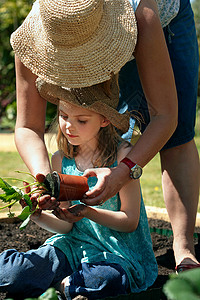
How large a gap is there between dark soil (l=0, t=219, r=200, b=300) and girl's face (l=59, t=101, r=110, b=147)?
0.88 m

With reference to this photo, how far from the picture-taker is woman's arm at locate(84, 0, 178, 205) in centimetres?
192

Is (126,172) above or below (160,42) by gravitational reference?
below

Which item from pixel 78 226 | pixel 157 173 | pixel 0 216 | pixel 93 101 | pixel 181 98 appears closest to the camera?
pixel 93 101

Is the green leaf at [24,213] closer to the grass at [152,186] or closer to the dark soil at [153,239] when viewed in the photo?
the dark soil at [153,239]

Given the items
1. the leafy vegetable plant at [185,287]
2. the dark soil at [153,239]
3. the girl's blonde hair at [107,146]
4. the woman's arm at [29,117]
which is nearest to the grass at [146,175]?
the dark soil at [153,239]

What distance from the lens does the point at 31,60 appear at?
6.48ft

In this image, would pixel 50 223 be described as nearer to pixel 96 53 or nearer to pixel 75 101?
pixel 75 101

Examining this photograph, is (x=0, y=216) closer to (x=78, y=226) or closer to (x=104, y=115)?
(x=78, y=226)

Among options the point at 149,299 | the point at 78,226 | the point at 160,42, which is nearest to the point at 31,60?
the point at 160,42

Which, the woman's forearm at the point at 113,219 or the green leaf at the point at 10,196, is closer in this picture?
the green leaf at the point at 10,196

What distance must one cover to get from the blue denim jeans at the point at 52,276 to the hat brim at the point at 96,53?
82cm

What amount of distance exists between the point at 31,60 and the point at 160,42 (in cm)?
56

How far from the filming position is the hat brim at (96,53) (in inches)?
72.6

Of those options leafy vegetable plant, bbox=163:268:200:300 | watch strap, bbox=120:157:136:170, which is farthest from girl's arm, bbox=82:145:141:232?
leafy vegetable plant, bbox=163:268:200:300
